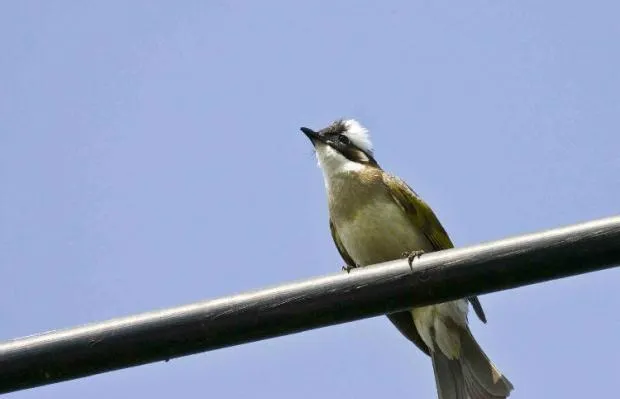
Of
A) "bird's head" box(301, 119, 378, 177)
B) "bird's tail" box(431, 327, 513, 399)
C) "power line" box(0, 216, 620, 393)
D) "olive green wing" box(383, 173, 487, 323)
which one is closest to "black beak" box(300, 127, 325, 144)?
"bird's head" box(301, 119, 378, 177)

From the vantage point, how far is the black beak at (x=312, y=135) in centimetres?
846

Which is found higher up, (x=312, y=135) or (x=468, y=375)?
(x=312, y=135)

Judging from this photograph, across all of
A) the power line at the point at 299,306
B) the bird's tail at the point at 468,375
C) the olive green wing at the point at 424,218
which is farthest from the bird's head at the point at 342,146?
the power line at the point at 299,306

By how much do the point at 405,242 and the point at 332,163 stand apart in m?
1.16

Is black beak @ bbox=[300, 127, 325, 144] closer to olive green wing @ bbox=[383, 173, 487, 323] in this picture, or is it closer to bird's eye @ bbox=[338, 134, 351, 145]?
bird's eye @ bbox=[338, 134, 351, 145]

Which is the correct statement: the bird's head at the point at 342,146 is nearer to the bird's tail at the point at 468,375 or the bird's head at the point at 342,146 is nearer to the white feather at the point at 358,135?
the white feather at the point at 358,135

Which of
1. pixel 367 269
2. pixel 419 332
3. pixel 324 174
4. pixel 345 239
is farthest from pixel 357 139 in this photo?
pixel 367 269

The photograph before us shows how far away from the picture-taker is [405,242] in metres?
7.25

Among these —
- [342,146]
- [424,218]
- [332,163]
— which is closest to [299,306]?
[424,218]

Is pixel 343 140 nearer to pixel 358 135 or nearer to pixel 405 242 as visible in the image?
pixel 358 135

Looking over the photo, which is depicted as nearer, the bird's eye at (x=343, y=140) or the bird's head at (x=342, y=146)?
the bird's head at (x=342, y=146)

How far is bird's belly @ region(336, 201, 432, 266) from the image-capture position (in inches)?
285

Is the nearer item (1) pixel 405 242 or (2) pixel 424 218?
(1) pixel 405 242

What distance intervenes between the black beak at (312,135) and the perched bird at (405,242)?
383 mm
